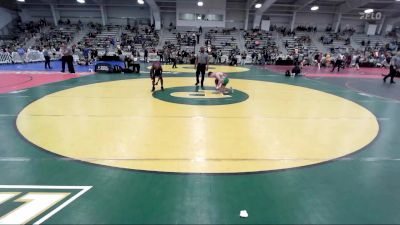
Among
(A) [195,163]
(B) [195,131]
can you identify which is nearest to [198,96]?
(B) [195,131]

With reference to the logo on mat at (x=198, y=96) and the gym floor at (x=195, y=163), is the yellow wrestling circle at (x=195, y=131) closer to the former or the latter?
the gym floor at (x=195, y=163)

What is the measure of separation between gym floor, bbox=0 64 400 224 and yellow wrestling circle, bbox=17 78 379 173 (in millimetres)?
26

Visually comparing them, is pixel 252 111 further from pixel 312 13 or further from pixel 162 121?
pixel 312 13

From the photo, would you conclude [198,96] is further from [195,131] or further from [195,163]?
[195,163]

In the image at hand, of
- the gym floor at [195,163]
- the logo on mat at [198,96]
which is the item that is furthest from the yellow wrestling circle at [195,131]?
the logo on mat at [198,96]

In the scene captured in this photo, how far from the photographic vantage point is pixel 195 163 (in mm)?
4129

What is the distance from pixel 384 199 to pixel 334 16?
139 ft

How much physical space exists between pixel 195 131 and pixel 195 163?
1.51 metres

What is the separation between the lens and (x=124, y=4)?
122 feet

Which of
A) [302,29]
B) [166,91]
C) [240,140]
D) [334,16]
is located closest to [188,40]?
[302,29]

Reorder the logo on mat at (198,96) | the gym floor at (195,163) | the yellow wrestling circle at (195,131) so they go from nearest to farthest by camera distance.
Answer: the gym floor at (195,163)
the yellow wrestling circle at (195,131)
the logo on mat at (198,96)

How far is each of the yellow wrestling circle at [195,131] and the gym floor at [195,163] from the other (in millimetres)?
26

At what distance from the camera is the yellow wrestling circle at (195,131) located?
14.0 feet

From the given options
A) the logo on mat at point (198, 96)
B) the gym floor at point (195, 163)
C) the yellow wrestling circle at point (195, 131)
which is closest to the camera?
the gym floor at point (195, 163)
